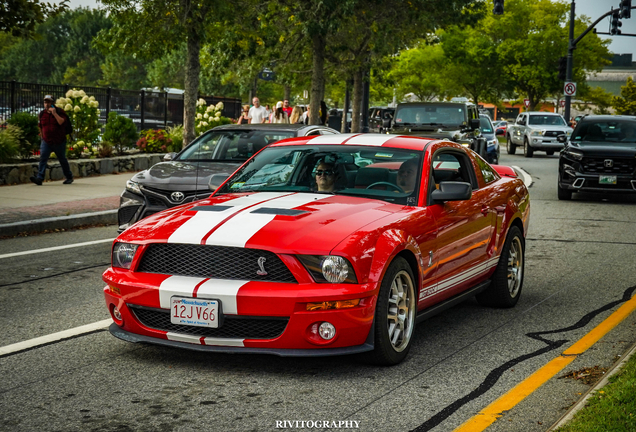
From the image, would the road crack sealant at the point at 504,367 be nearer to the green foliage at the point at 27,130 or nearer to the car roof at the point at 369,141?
the car roof at the point at 369,141

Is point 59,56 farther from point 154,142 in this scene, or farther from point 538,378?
point 538,378

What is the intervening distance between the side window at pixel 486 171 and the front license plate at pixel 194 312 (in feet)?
10.8

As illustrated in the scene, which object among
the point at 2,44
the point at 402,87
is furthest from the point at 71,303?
the point at 2,44

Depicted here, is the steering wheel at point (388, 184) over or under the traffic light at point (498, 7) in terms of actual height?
under

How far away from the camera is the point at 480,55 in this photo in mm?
64500

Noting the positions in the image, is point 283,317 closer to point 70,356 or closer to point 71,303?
point 70,356

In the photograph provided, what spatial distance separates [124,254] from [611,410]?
3031mm

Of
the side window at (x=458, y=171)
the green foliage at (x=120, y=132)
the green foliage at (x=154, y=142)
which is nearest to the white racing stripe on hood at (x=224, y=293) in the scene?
the side window at (x=458, y=171)

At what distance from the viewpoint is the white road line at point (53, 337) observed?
19.0 feet

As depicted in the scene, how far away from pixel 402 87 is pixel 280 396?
7282 cm

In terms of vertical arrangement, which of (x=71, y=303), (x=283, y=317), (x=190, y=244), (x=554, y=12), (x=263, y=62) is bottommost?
(x=71, y=303)

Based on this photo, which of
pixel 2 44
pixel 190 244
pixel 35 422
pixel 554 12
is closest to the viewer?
pixel 35 422

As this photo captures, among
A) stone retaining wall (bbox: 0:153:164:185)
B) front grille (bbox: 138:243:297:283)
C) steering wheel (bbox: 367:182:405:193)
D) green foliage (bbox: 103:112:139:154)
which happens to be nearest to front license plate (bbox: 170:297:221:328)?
front grille (bbox: 138:243:297:283)

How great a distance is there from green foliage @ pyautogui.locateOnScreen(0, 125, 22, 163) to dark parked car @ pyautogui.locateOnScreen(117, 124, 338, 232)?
7119 millimetres
